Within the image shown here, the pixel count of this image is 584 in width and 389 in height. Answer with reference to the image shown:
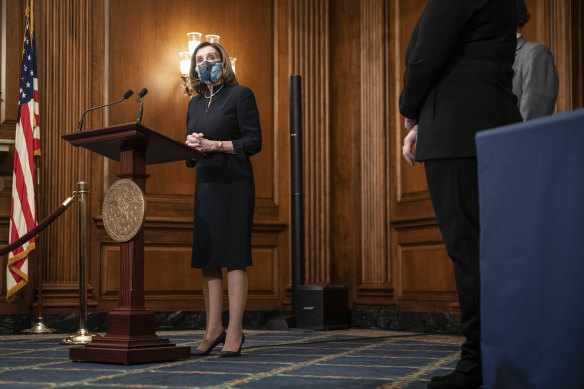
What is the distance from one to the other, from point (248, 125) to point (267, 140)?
285cm

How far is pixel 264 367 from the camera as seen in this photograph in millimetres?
3014

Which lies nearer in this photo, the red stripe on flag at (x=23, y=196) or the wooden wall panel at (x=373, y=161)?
the red stripe on flag at (x=23, y=196)

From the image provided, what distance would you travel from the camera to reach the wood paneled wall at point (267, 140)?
18.4 feet

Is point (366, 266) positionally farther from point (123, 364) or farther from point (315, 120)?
point (123, 364)

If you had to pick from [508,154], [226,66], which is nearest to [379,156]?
[226,66]

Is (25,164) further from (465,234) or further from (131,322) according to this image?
(465,234)

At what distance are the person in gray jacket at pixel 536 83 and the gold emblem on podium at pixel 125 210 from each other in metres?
1.61

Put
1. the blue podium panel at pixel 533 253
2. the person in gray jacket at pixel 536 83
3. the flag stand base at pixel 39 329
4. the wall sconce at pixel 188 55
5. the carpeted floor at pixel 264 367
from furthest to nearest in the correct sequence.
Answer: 1. the wall sconce at pixel 188 55
2. the flag stand base at pixel 39 329
3. the person in gray jacket at pixel 536 83
4. the carpeted floor at pixel 264 367
5. the blue podium panel at pixel 533 253

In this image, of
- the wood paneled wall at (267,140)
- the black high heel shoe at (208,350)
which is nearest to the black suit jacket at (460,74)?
the black high heel shoe at (208,350)

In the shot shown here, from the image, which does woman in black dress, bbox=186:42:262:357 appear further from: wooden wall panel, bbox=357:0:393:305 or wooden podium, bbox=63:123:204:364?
wooden wall panel, bbox=357:0:393:305

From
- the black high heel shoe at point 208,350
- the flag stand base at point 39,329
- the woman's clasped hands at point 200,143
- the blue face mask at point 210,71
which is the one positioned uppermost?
the blue face mask at point 210,71

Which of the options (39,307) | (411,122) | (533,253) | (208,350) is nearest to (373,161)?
(39,307)

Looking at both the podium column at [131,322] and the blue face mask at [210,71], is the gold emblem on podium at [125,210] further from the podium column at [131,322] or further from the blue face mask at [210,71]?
the blue face mask at [210,71]

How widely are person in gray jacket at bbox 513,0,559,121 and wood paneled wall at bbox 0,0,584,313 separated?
1.90 meters
